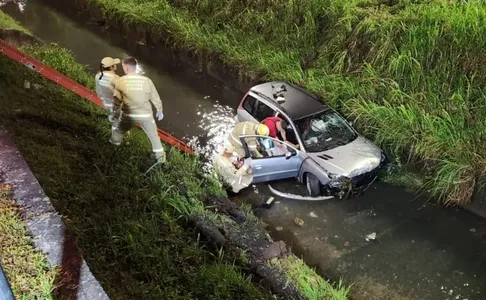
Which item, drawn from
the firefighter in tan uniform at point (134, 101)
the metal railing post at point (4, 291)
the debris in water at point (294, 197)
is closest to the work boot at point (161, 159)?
the firefighter in tan uniform at point (134, 101)

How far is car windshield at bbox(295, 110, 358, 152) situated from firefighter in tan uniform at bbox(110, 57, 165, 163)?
7.29 feet

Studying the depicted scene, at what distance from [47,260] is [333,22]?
24.9 feet

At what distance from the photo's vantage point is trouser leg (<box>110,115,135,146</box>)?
730cm

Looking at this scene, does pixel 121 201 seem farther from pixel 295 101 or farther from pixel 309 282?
pixel 295 101

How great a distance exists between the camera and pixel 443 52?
8281 mm

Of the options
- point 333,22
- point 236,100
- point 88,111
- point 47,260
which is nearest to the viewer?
point 47,260

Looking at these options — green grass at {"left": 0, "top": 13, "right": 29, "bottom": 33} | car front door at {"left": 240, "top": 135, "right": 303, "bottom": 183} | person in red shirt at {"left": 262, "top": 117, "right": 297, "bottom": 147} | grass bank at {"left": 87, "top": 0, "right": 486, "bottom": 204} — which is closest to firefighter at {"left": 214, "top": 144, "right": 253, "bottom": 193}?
car front door at {"left": 240, "top": 135, "right": 303, "bottom": 183}

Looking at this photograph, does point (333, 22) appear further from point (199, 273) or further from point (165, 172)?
point (199, 273)

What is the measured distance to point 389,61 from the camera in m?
8.76

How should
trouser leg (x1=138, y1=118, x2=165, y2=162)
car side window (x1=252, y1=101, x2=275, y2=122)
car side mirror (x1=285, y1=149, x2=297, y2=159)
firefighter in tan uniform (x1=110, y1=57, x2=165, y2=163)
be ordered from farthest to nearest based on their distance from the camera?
car side window (x1=252, y1=101, x2=275, y2=122) → car side mirror (x1=285, y1=149, x2=297, y2=159) → trouser leg (x1=138, y1=118, x2=165, y2=162) → firefighter in tan uniform (x1=110, y1=57, x2=165, y2=163)

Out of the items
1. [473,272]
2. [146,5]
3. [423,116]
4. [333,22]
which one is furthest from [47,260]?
[146,5]

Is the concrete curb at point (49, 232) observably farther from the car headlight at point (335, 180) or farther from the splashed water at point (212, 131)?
the car headlight at point (335, 180)

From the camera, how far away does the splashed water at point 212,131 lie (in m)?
9.01

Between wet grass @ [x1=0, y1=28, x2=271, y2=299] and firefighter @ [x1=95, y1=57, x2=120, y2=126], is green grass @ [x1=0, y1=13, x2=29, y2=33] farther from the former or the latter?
firefighter @ [x1=95, y1=57, x2=120, y2=126]
